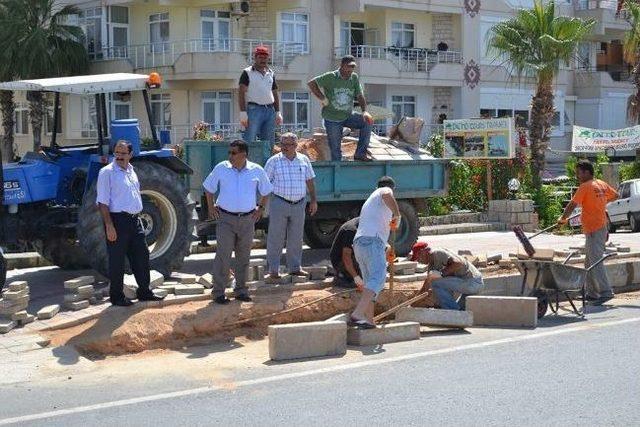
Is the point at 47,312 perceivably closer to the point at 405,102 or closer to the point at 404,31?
the point at 405,102

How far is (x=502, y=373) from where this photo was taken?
8.18 meters

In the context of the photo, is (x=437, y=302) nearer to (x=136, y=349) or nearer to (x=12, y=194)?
(x=136, y=349)

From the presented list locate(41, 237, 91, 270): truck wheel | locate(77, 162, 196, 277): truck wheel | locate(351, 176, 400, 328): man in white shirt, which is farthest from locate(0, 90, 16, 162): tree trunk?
locate(351, 176, 400, 328): man in white shirt

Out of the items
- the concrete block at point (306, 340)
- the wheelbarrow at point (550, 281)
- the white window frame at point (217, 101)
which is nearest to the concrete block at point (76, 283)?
the concrete block at point (306, 340)

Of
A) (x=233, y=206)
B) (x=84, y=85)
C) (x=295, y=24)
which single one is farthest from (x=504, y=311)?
(x=295, y=24)

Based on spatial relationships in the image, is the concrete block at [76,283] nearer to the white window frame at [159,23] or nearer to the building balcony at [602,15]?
the white window frame at [159,23]

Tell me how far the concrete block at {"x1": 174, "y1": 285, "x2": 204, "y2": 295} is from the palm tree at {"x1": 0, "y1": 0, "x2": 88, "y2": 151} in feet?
68.2

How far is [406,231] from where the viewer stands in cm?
1441

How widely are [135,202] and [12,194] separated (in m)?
2.03

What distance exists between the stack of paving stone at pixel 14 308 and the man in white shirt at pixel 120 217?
878 mm

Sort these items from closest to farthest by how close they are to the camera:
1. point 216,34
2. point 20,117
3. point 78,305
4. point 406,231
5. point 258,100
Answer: point 78,305, point 258,100, point 406,231, point 216,34, point 20,117

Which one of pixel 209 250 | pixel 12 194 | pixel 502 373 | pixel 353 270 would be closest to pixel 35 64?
pixel 209 250

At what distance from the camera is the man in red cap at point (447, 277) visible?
10680 mm

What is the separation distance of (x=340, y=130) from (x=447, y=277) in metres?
3.51
